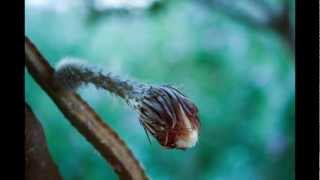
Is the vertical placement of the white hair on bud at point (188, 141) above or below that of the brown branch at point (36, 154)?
above

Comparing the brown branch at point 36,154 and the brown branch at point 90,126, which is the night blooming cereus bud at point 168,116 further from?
the brown branch at point 36,154

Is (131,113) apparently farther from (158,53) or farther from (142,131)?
(158,53)

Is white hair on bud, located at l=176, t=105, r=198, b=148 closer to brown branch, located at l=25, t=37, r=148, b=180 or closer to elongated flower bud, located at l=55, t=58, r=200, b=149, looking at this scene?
elongated flower bud, located at l=55, t=58, r=200, b=149

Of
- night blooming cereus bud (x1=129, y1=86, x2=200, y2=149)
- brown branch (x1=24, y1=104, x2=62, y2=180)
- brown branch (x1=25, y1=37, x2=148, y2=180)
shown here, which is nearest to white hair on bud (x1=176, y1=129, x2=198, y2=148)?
night blooming cereus bud (x1=129, y1=86, x2=200, y2=149)

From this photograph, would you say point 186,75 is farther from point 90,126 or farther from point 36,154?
point 36,154

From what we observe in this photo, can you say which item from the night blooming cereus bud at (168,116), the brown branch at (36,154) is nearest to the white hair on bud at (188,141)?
the night blooming cereus bud at (168,116)

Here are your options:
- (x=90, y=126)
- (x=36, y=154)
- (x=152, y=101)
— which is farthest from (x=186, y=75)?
(x=36, y=154)

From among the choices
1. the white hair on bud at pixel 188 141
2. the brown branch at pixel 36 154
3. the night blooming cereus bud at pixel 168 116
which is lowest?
the brown branch at pixel 36 154

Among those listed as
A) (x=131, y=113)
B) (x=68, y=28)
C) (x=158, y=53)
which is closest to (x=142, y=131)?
(x=131, y=113)
